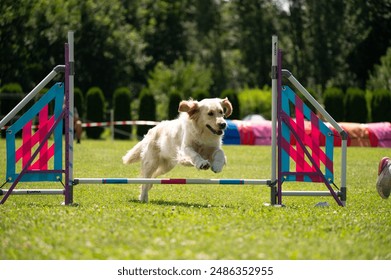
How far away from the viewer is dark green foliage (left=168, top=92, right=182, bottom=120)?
30594 millimetres

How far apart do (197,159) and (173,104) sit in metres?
23.4

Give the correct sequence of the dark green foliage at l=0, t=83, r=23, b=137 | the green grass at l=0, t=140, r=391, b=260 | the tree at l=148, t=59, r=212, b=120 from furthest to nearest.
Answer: the tree at l=148, t=59, r=212, b=120 < the dark green foliage at l=0, t=83, r=23, b=137 < the green grass at l=0, t=140, r=391, b=260

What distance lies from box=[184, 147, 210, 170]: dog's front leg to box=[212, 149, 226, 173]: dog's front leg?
0.58ft

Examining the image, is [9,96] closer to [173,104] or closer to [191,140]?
[173,104]

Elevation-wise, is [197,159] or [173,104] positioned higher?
[197,159]

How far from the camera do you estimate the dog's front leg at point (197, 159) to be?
754 centimetres

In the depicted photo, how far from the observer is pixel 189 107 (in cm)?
827

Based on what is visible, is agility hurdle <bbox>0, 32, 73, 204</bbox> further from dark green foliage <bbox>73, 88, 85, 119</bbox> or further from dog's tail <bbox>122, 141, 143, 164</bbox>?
dark green foliage <bbox>73, 88, 85, 119</bbox>

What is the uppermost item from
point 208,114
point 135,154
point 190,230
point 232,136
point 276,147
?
point 208,114

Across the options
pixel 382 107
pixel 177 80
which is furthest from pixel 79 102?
pixel 177 80

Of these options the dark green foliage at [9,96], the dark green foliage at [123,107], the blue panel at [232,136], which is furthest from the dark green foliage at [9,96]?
the blue panel at [232,136]

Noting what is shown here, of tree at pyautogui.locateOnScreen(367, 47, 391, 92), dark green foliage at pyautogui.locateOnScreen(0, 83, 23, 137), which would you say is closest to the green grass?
dark green foliage at pyautogui.locateOnScreen(0, 83, 23, 137)

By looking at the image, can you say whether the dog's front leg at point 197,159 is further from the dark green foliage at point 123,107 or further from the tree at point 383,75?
the tree at point 383,75

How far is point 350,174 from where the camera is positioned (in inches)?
547
